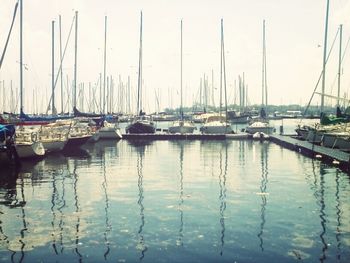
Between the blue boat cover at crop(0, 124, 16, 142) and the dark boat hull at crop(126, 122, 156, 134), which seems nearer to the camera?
the blue boat cover at crop(0, 124, 16, 142)

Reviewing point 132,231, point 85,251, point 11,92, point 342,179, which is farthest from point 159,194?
point 11,92

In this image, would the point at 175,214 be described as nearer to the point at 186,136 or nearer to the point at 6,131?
the point at 6,131

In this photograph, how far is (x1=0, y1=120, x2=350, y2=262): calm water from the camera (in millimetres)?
10922

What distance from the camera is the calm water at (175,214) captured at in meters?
10.9

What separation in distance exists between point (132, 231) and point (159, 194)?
6208mm

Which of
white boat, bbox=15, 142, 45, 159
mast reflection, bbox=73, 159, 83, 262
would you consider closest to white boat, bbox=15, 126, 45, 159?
white boat, bbox=15, 142, 45, 159

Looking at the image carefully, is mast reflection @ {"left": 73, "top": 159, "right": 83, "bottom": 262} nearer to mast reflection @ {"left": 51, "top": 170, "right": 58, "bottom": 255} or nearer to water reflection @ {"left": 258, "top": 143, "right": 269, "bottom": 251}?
mast reflection @ {"left": 51, "top": 170, "right": 58, "bottom": 255}

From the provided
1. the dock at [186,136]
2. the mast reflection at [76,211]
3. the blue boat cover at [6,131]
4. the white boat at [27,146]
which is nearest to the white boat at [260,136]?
the dock at [186,136]

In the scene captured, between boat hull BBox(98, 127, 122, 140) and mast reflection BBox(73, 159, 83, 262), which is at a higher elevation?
boat hull BBox(98, 127, 122, 140)

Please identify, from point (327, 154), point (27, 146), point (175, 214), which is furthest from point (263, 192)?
point (27, 146)

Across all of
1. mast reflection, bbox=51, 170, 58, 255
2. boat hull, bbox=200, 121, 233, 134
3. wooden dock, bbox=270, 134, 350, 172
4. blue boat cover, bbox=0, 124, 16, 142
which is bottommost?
mast reflection, bbox=51, 170, 58, 255

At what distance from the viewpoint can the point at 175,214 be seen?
1512 cm

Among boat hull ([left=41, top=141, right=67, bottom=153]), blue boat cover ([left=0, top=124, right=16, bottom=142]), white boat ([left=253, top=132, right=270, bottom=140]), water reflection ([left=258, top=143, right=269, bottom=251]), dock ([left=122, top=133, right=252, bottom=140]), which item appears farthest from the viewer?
dock ([left=122, top=133, right=252, bottom=140])

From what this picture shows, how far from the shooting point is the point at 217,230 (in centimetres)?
1293
